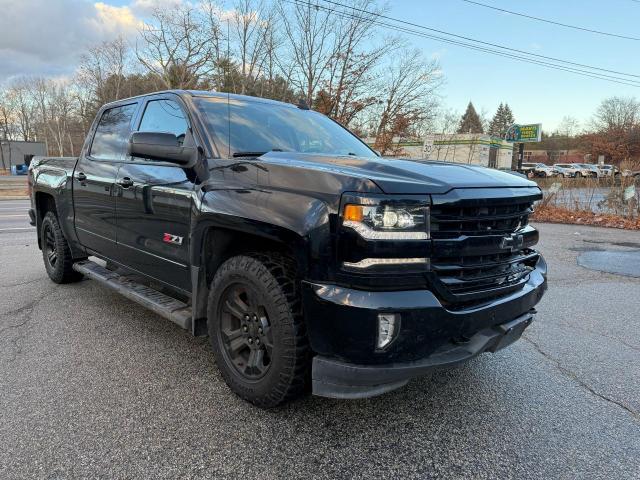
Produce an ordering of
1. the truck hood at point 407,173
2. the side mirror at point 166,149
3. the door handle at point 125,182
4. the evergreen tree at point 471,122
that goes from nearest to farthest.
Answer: the truck hood at point 407,173
the side mirror at point 166,149
the door handle at point 125,182
the evergreen tree at point 471,122

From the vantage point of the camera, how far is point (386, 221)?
210 centimetres

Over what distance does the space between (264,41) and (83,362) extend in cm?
2687

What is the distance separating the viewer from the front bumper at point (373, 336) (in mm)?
2068

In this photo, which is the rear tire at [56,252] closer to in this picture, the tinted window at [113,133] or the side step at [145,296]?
the side step at [145,296]

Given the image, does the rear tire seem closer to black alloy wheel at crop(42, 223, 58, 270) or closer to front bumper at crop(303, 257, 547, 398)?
black alloy wheel at crop(42, 223, 58, 270)

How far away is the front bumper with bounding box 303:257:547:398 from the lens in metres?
2.07

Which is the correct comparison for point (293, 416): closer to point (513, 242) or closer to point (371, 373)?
point (371, 373)

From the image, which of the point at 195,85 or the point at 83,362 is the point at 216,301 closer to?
the point at 83,362

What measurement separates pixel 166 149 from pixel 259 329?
123 cm

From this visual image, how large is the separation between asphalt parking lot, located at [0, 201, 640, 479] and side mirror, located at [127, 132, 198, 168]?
1444 mm

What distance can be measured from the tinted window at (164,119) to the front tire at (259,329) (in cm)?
117

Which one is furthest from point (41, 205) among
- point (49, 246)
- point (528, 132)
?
point (528, 132)

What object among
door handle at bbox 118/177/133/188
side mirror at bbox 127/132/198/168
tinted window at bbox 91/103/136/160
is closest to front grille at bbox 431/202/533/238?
side mirror at bbox 127/132/198/168

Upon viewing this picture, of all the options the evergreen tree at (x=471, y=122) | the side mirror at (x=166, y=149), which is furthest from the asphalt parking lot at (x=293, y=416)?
the evergreen tree at (x=471, y=122)
